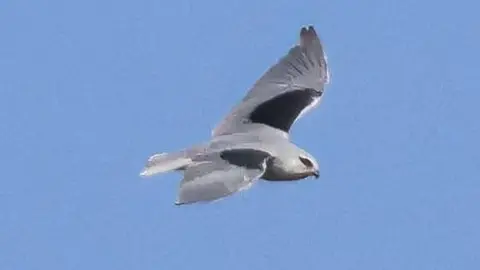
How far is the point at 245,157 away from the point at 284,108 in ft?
8.70

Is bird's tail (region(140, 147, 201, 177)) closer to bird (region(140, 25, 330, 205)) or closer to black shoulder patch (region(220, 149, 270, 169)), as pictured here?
bird (region(140, 25, 330, 205))

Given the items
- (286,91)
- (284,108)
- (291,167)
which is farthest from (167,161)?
(286,91)

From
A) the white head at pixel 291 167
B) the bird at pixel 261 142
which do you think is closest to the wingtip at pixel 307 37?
the bird at pixel 261 142

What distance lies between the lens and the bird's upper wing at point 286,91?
74.9 feet

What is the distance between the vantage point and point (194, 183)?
19.7 meters

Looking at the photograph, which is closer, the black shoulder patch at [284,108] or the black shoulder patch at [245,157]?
the black shoulder patch at [245,157]

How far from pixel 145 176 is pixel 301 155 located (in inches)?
63.0

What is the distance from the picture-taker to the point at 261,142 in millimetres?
21609

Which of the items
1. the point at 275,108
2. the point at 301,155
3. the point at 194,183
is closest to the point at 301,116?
the point at 275,108

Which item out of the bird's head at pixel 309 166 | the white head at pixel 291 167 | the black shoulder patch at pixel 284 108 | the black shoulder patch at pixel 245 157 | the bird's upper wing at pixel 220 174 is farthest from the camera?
the black shoulder patch at pixel 284 108

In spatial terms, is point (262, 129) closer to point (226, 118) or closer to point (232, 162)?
point (226, 118)

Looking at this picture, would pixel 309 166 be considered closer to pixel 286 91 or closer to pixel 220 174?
pixel 220 174

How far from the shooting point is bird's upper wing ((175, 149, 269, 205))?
19.4m

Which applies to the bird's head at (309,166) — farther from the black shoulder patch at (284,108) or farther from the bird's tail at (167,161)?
the black shoulder patch at (284,108)
